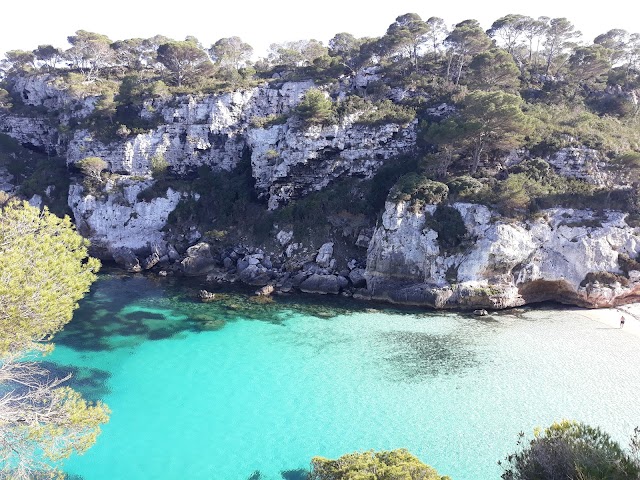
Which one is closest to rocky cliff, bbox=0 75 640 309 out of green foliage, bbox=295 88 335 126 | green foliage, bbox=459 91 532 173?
green foliage, bbox=295 88 335 126

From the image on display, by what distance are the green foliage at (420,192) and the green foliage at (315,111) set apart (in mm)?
11085

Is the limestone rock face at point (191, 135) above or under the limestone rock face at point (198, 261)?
above

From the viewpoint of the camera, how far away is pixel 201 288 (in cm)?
3169

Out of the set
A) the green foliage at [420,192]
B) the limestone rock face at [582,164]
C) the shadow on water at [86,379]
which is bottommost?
the shadow on water at [86,379]

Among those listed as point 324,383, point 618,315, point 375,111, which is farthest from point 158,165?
point 618,315

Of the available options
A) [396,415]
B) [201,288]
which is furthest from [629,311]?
[201,288]

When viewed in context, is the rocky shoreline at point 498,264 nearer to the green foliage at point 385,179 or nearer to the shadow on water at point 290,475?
the green foliage at point 385,179

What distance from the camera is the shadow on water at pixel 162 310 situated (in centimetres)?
2339

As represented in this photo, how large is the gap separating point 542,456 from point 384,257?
2123 centimetres

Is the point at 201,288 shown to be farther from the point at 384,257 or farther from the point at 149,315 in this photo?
the point at 384,257

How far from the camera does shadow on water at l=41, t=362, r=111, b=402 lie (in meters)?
17.6

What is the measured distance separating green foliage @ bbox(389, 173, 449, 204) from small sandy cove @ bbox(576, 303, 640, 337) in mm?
12544

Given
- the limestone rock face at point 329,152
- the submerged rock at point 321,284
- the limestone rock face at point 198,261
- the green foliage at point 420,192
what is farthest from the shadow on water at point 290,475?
the limestone rock face at point 329,152

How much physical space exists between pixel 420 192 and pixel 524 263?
30.0 feet
